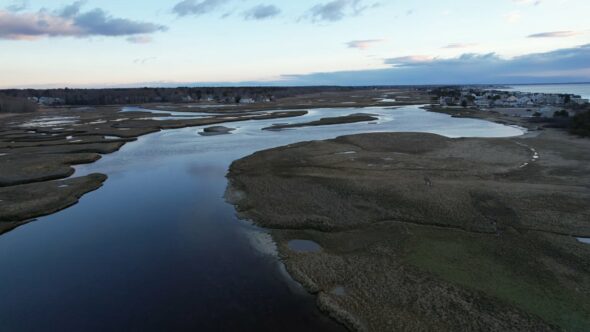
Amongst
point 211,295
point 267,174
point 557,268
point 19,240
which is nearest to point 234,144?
point 267,174

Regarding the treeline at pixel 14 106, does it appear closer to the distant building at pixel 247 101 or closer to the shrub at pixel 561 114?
the distant building at pixel 247 101

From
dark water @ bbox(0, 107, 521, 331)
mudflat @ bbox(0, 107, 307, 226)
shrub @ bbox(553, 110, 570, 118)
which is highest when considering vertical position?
shrub @ bbox(553, 110, 570, 118)

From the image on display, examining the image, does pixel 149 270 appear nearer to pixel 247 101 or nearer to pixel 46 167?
pixel 46 167

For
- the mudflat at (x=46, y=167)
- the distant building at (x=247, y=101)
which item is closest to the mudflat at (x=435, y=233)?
the mudflat at (x=46, y=167)

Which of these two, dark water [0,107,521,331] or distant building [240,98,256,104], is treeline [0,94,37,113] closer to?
distant building [240,98,256,104]

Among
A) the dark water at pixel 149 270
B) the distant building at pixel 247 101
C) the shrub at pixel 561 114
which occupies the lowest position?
the dark water at pixel 149 270

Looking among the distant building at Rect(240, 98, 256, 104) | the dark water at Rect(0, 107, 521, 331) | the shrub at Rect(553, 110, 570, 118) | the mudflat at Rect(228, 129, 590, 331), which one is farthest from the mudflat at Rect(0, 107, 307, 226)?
the distant building at Rect(240, 98, 256, 104)

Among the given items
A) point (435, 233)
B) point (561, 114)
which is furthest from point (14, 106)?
point (561, 114)
